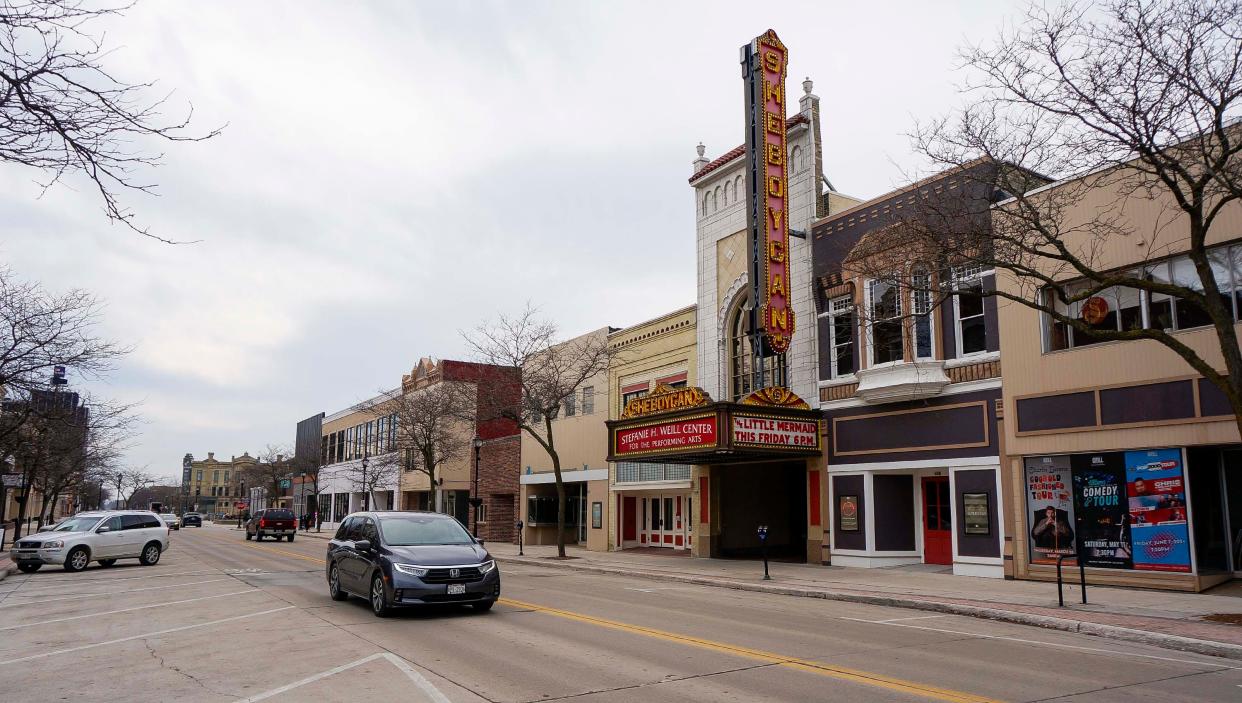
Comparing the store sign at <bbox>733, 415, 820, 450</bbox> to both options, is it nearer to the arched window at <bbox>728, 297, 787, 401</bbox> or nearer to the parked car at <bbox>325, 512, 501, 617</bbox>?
the arched window at <bbox>728, 297, 787, 401</bbox>

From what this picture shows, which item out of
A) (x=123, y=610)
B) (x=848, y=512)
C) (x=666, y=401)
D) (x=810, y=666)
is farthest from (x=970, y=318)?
(x=123, y=610)

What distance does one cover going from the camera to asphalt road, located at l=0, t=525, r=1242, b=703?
314 inches

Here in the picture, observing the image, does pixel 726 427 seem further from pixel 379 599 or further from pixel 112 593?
pixel 112 593

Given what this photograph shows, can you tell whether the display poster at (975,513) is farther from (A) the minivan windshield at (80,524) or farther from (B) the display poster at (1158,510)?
(A) the minivan windshield at (80,524)

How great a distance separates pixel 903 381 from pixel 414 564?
13.6 meters

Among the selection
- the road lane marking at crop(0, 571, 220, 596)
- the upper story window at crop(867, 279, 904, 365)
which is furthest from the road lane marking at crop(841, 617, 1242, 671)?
the road lane marking at crop(0, 571, 220, 596)

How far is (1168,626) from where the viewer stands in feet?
38.6

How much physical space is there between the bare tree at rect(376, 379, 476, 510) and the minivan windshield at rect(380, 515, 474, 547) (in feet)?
74.1

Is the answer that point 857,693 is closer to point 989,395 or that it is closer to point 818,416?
point 989,395

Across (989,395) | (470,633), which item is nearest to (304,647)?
(470,633)

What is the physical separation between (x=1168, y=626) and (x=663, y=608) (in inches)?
296

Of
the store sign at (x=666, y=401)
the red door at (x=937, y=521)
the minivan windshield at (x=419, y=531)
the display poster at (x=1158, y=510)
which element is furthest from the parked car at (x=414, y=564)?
the red door at (x=937, y=521)

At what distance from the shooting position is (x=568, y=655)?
984 cm

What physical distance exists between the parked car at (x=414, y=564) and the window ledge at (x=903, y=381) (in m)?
12.1
